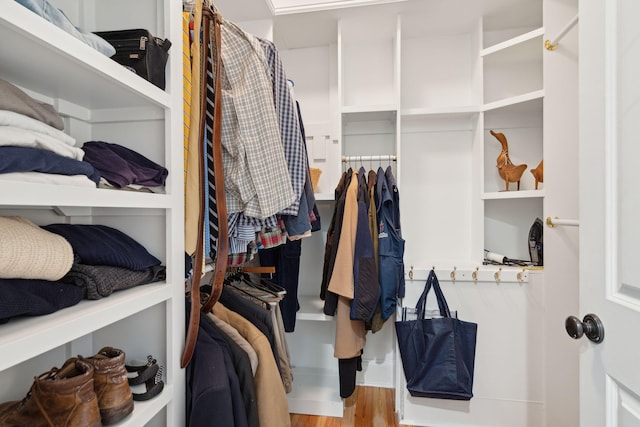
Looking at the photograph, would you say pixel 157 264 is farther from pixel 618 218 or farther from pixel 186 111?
pixel 618 218

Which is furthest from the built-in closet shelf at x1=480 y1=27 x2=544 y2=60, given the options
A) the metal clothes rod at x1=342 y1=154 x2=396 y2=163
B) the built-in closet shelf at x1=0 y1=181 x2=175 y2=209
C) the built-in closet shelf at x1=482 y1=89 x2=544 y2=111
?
the built-in closet shelf at x1=0 y1=181 x2=175 y2=209

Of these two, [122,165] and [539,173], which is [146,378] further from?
[539,173]

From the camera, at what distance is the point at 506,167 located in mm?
1790

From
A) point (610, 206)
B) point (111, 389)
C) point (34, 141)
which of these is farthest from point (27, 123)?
point (610, 206)

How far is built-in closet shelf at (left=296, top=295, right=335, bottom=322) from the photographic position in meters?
1.73

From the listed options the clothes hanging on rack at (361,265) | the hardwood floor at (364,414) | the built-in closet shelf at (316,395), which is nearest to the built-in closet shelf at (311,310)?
the clothes hanging on rack at (361,265)

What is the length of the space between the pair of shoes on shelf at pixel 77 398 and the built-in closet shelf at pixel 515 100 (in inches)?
80.3

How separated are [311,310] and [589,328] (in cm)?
134

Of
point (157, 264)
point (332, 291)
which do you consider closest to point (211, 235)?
point (157, 264)

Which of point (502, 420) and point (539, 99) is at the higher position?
point (539, 99)

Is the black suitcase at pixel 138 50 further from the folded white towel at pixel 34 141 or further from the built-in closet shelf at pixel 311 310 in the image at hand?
the built-in closet shelf at pixel 311 310

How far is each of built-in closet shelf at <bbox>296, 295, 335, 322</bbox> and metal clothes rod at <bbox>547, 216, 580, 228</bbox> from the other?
3.79 feet

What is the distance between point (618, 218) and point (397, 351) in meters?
1.30

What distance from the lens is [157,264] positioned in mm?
758
